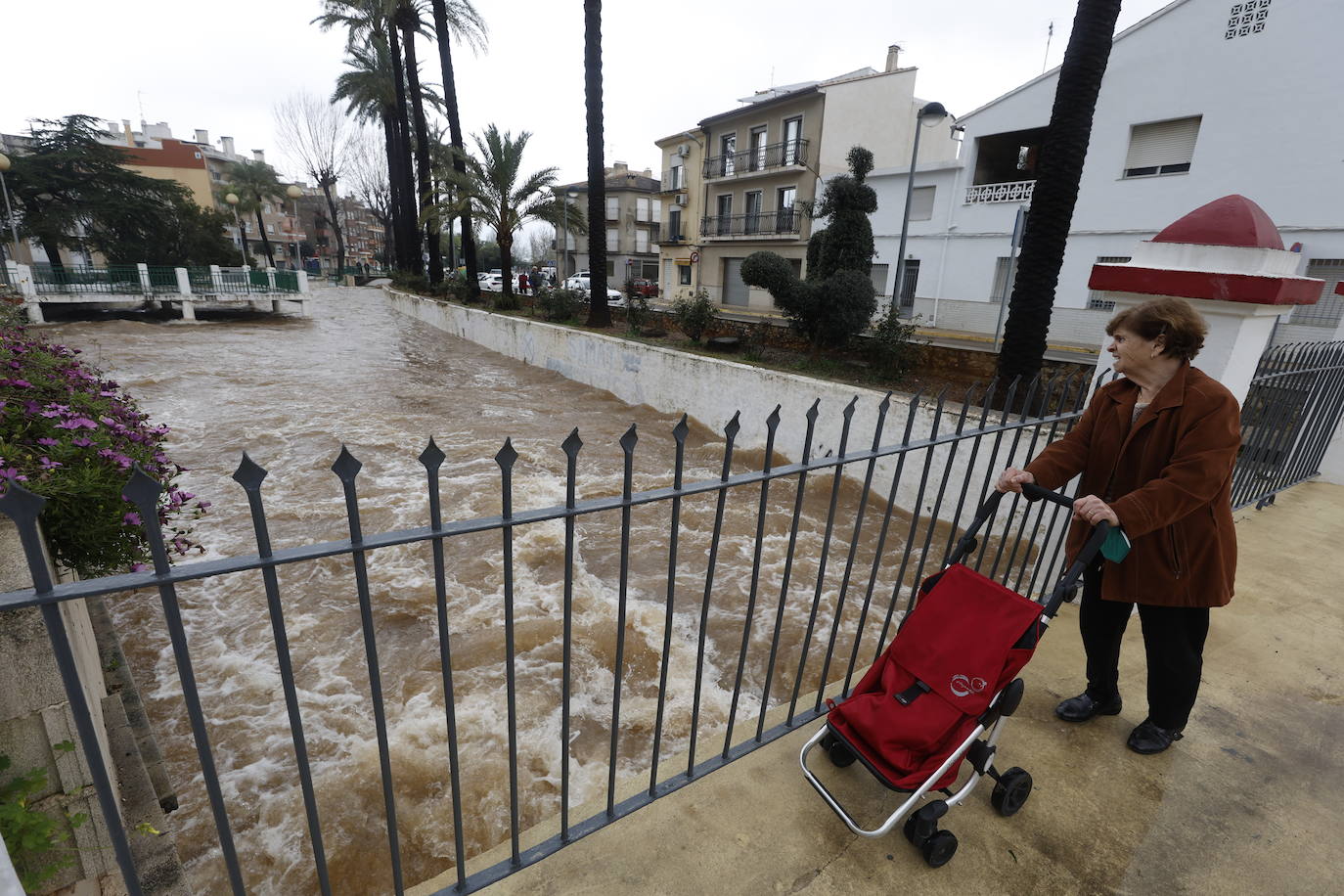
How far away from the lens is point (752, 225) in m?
27.6

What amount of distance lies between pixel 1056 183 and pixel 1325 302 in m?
11.4

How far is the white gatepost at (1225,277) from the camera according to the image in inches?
108

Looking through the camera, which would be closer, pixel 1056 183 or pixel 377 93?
pixel 1056 183

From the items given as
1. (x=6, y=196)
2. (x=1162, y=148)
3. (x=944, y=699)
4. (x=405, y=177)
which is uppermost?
(x=405, y=177)

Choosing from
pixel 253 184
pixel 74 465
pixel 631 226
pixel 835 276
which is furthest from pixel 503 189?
pixel 253 184

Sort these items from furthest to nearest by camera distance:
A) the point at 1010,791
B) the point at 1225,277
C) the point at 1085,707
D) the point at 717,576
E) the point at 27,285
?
the point at 27,285 → the point at 717,576 → the point at 1225,277 → the point at 1085,707 → the point at 1010,791

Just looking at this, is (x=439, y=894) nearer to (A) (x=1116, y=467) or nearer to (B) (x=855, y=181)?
(A) (x=1116, y=467)

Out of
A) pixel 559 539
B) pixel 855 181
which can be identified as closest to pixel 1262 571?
pixel 559 539

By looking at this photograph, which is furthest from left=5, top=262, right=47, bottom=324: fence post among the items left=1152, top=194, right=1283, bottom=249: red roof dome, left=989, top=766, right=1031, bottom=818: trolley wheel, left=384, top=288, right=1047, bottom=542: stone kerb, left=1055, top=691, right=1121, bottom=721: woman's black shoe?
left=1152, top=194, right=1283, bottom=249: red roof dome

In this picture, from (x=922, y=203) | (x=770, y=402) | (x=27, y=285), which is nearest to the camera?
(x=770, y=402)

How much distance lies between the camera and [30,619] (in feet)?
5.73

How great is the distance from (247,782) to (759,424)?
734 centimetres

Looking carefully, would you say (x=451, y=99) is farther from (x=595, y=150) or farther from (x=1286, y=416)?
(x=1286, y=416)

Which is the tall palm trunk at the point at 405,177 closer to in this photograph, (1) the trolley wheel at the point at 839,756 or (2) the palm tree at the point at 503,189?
(2) the palm tree at the point at 503,189
